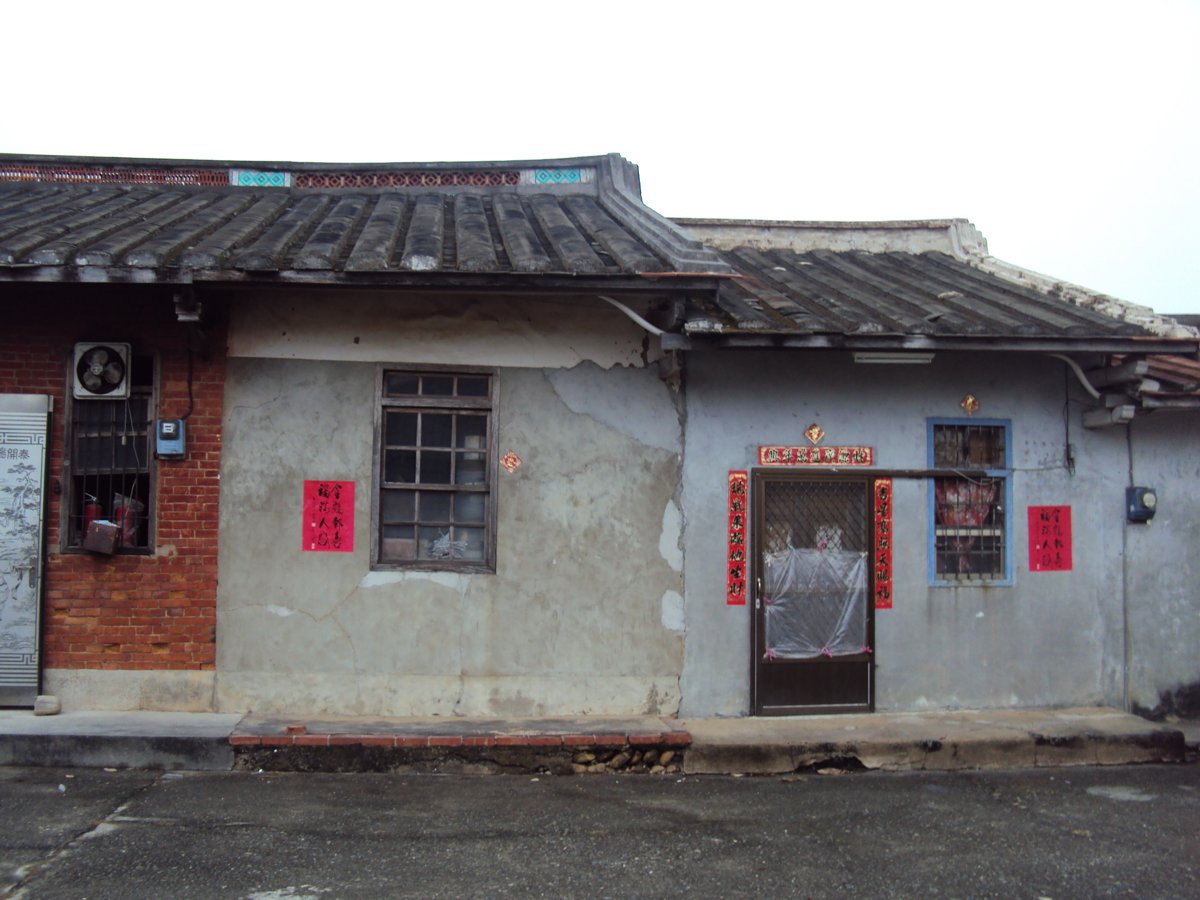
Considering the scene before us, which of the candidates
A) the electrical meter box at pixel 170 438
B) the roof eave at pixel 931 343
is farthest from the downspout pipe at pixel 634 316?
the electrical meter box at pixel 170 438

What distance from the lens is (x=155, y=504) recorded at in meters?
7.82

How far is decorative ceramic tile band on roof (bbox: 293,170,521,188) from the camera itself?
10.6 meters

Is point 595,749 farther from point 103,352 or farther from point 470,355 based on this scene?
point 103,352

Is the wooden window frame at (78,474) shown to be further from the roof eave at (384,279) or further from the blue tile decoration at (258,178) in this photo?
the blue tile decoration at (258,178)

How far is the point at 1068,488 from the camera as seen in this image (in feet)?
28.5

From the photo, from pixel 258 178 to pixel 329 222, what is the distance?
2249 millimetres

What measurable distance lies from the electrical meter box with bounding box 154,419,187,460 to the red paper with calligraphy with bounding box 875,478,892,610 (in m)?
5.72

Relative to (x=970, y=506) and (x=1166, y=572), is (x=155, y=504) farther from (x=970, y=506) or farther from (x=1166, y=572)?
(x=1166, y=572)

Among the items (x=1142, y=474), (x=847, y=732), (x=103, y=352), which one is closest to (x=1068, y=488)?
(x=1142, y=474)

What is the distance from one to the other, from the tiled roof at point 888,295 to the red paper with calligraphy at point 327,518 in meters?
3.10

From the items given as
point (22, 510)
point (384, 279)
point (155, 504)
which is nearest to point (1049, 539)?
point (384, 279)

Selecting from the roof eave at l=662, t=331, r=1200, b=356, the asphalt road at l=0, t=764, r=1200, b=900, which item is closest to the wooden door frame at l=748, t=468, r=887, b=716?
the asphalt road at l=0, t=764, r=1200, b=900

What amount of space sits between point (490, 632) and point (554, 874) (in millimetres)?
2874

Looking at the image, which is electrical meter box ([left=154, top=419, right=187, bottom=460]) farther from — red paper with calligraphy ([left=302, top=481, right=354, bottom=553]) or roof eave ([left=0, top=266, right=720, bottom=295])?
roof eave ([left=0, top=266, right=720, bottom=295])
